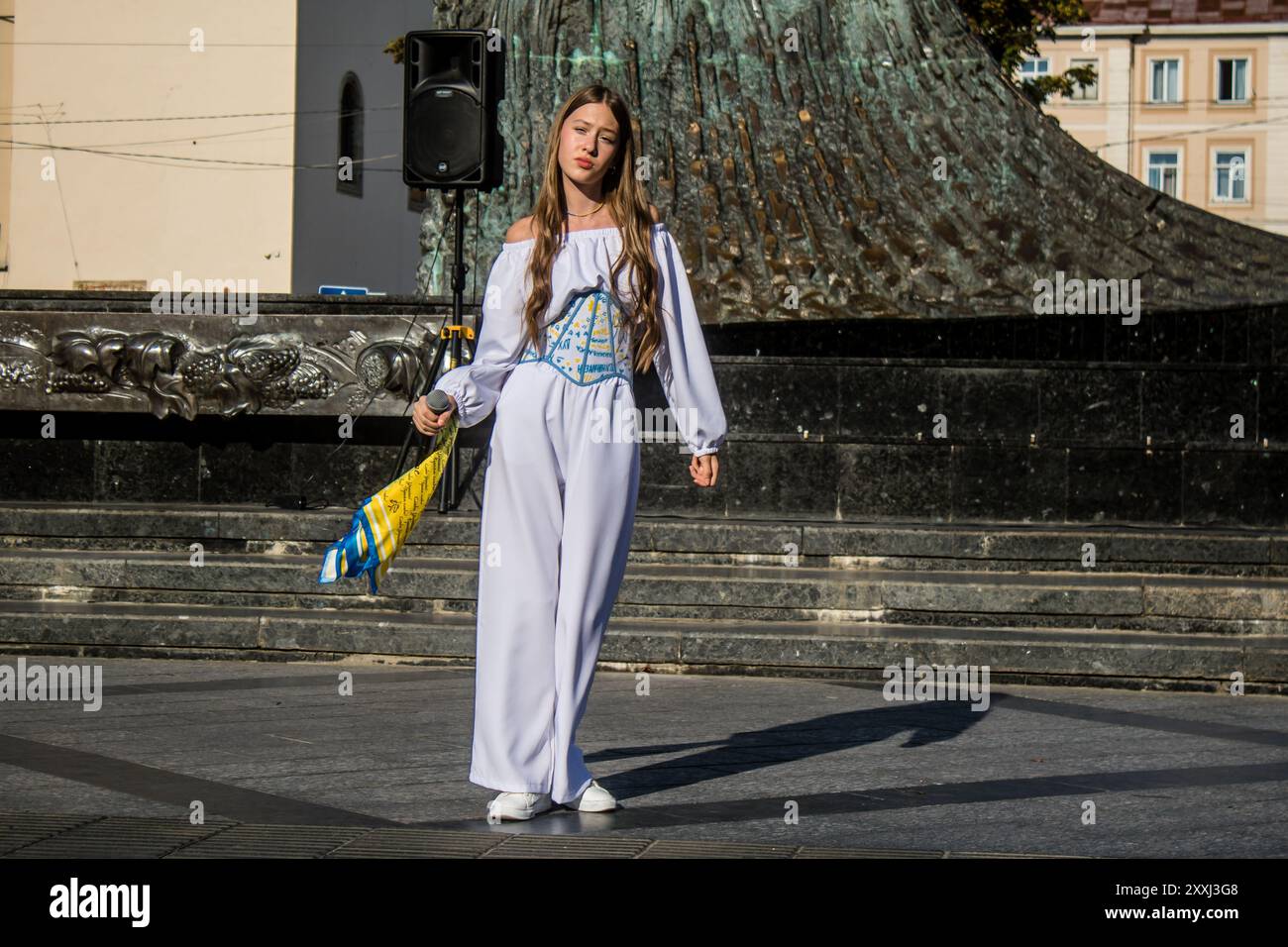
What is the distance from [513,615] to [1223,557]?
19.8 ft

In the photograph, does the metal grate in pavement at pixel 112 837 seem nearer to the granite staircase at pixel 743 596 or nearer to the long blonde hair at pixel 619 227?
the long blonde hair at pixel 619 227

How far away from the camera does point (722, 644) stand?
847 cm

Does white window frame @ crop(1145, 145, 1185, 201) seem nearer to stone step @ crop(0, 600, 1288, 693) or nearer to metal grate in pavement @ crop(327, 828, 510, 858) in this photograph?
stone step @ crop(0, 600, 1288, 693)

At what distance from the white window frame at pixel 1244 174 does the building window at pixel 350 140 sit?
31929 mm

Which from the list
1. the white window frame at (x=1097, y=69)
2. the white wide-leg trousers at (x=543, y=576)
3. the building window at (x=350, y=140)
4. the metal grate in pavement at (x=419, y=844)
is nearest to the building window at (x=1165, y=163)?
the white window frame at (x=1097, y=69)

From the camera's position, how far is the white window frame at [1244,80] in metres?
56.2

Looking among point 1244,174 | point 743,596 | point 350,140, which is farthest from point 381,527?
point 1244,174

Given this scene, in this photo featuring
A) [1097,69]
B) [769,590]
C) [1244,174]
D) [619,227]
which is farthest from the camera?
[1097,69]

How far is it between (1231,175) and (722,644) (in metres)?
51.7

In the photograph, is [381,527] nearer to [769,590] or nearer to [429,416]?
[429,416]

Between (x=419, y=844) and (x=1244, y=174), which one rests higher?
(x=1244, y=174)

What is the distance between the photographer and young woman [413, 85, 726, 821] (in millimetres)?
4898

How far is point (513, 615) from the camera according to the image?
490cm

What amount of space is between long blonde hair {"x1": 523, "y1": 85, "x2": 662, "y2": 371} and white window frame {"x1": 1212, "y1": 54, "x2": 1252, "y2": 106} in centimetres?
5540
